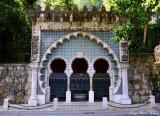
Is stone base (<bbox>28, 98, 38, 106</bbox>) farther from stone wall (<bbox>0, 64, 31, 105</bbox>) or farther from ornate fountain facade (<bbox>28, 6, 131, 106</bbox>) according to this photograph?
stone wall (<bbox>0, 64, 31, 105</bbox>)

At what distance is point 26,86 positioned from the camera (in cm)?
1571

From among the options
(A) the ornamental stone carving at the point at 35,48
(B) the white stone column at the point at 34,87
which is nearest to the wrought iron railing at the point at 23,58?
(A) the ornamental stone carving at the point at 35,48

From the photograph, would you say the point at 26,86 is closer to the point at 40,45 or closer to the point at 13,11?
the point at 40,45

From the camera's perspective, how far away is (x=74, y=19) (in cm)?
1596

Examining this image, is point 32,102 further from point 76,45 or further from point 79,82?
point 76,45

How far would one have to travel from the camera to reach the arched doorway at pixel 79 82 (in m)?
16.9

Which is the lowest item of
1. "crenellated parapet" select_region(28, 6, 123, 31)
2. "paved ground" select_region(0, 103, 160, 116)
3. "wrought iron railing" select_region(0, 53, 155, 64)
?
"paved ground" select_region(0, 103, 160, 116)

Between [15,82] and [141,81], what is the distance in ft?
26.8

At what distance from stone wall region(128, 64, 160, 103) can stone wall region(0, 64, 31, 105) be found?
668 centimetres

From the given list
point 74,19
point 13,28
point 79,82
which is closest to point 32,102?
point 79,82

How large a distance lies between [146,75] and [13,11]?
10.8 m

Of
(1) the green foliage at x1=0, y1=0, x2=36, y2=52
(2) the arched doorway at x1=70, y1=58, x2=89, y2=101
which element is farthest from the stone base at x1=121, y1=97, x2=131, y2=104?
(1) the green foliage at x1=0, y1=0, x2=36, y2=52

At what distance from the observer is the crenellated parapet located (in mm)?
15750

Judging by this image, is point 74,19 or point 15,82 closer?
point 15,82
